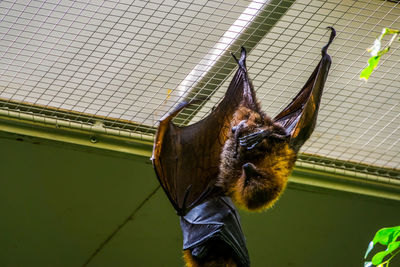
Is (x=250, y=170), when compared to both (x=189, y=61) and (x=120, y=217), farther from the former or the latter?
(x=120, y=217)

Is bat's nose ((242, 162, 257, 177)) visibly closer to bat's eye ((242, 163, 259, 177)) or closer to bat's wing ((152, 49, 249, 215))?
bat's eye ((242, 163, 259, 177))

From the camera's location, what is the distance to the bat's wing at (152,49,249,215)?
10.1ft

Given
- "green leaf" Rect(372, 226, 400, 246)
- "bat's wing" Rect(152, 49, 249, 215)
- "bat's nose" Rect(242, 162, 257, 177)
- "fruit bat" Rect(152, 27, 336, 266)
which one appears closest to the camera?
"green leaf" Rect(372, 226, 400, 246)

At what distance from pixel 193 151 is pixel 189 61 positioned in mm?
492

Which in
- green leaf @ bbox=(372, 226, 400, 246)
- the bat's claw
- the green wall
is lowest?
the green wall

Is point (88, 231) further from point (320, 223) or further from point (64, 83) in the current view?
point (320, 223)

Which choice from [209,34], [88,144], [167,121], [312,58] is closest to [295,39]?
[312,58]

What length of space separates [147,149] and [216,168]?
0.54 meters

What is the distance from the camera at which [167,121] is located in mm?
3053

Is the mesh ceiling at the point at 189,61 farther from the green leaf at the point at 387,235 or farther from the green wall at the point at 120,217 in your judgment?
the green leaf at the point at 387,235

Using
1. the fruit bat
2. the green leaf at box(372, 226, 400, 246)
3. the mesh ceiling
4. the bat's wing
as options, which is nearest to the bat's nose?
the fruit bat

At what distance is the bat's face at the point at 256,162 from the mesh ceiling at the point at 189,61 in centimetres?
45

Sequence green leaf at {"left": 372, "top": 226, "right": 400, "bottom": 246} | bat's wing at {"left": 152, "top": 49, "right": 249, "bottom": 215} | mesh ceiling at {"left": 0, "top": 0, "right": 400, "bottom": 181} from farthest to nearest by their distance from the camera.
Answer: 1. bat's wing at {"left": 152, "top": 49, "right": 249, "bottom": 215}
2. mesh ceiling at {"left": 0, "top": 0, "right": 400, "bottom": 181}
3. green leaf at {"left": 372, "top": 226, "right": 400, "bottom": 246}

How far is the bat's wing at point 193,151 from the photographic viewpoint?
3072mm
